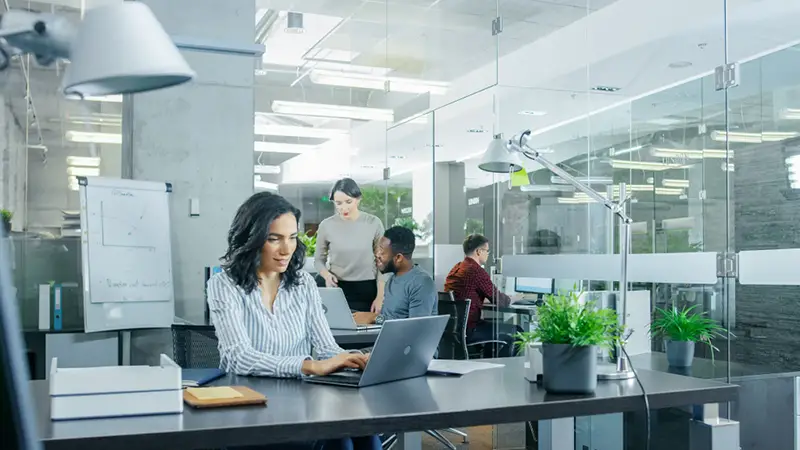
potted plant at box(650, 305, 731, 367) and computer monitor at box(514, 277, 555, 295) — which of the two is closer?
potted plant at box(650, 305, 731, 367)

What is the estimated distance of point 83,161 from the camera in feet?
19.9

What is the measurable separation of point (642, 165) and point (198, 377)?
7.56 ft

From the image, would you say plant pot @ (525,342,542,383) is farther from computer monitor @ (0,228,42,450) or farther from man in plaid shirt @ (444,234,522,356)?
man in plaid shirt @ (444,234,522,356)

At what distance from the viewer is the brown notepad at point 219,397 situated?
1975mm

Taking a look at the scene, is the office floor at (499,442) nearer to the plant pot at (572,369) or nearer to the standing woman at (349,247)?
the standing woman at (349,247)

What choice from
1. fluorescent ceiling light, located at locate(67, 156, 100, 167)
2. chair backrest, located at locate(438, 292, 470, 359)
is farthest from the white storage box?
fluorescent ceiling light, located at locate(67, 156, 100, 167)

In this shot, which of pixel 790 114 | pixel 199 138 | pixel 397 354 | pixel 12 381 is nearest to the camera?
pixel 12 381

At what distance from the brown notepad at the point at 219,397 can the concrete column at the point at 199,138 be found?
12.2 ft

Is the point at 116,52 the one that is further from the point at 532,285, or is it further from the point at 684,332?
the point at 532,285

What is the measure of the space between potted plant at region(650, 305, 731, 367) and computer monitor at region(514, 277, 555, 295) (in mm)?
849

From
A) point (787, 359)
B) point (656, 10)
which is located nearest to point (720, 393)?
point (787, 359)

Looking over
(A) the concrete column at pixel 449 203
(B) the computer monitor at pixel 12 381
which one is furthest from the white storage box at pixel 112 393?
(A) the concrete column at pixel 449 203

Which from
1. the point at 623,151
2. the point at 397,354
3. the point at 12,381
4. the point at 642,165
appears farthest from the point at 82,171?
the point at 12,381

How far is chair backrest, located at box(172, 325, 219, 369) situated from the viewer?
3.16m
